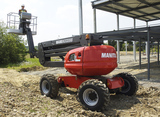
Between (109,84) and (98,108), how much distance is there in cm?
89

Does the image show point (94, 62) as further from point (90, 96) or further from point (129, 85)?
point (129, 85)

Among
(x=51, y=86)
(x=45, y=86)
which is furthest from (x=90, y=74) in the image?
(x=45, y=86)

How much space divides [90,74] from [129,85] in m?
1.49

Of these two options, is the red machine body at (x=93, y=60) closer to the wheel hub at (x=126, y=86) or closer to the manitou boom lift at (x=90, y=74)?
the manitou boom lift at (x=90, y=74)

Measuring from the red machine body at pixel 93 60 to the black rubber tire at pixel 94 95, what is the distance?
56 centimetres

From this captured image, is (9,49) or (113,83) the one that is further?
(9,49)

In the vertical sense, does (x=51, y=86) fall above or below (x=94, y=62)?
below

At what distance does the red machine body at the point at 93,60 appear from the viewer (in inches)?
192

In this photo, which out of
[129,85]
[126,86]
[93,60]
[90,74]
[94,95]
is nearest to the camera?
[94,95]

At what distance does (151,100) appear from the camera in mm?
5156

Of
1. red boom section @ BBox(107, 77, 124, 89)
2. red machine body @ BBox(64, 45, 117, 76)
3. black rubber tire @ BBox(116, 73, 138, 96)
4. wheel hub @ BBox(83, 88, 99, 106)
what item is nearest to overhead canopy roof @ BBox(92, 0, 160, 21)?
black rubber tire @ BBox(116, 73, 138, 96)

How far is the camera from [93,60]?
489 centimetres

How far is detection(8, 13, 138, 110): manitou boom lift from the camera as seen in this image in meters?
4.48

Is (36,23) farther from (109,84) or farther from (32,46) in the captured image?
(109,84)
